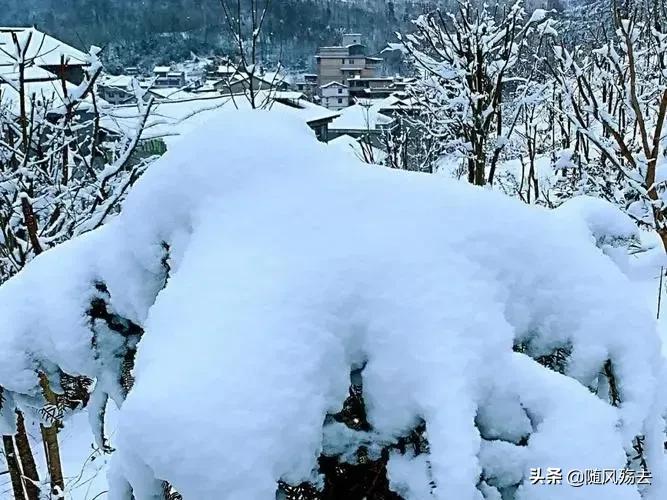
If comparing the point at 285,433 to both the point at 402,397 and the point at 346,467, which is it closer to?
the point at 402,397

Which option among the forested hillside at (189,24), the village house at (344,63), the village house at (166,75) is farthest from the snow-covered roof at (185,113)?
the village house at (344,63)

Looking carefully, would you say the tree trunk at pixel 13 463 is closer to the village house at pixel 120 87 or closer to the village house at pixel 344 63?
the village house at pixel 120 87

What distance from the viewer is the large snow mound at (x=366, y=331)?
1095mm

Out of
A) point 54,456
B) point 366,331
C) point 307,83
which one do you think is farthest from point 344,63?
point 366,331

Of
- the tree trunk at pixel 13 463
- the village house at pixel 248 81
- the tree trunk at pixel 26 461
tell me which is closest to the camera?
the tree trunk at pixel 26 461

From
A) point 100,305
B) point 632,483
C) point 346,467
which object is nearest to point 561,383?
point 632,483

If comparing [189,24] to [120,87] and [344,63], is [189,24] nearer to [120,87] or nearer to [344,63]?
[344,63]

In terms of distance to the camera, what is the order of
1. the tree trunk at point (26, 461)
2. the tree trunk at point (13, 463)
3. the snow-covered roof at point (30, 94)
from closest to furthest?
the tree trunk at point (26, 461) → the tree trunk at point (13, 463) → the snow-covered roof at point (30, 94)

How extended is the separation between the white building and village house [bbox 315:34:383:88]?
8.40ft

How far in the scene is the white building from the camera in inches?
1715

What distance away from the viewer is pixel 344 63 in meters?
48.1

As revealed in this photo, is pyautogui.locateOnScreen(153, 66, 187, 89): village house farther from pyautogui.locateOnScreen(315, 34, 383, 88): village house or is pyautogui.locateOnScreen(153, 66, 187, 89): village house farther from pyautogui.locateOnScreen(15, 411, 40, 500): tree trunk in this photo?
pyautogui.locateOnScreen(315, 34, 383, 88): village house

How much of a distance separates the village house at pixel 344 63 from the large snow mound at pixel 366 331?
46.6 metres

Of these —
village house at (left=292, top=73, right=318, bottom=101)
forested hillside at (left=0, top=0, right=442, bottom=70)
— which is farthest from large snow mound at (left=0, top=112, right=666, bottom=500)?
village house at (left=292, top=73, right=318, bottom=101)
